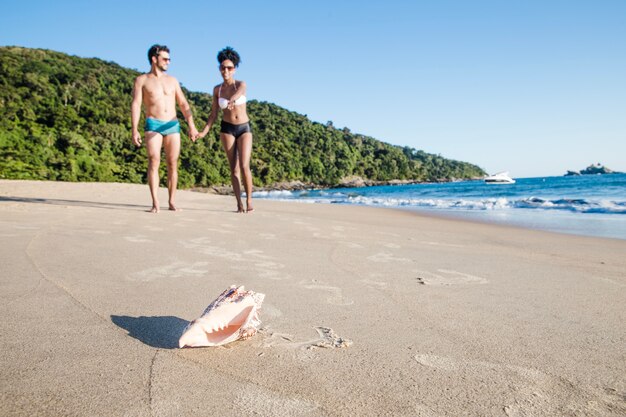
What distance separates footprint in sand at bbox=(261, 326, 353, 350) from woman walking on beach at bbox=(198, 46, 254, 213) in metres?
4.73

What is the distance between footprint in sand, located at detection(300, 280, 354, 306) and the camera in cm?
177

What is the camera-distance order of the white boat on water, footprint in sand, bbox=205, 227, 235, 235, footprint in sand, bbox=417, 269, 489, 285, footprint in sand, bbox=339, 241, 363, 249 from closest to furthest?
footprint in sand, bbox=417, 269, 489, 285 → footprint in sand, bbox=339, 241, 363, 249 → footprint in sand, bbox=205, 227, 235, 235 → the white boat on water

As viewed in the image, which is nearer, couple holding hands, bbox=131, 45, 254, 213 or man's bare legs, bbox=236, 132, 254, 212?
couple holding hands, bbox=131, 45, 254, 213

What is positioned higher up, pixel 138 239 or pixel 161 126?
pixel 161 126

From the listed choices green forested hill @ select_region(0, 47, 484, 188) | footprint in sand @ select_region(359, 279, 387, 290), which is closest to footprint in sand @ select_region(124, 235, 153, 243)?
footprint in sand @ select_region(359, 279, 387, 290)

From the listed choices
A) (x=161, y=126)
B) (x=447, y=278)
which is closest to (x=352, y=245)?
(x=447, y=278)

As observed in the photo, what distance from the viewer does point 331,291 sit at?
6.40 feet

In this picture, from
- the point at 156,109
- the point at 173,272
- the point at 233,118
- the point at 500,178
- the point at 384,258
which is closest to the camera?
the point at 173,272

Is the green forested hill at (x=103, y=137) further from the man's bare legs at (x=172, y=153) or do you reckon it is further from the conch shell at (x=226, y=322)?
the conch shell at (x=226, y=322)

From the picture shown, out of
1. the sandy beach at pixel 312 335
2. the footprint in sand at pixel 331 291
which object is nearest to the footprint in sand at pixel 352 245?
the sandy beach at pixel 312 335

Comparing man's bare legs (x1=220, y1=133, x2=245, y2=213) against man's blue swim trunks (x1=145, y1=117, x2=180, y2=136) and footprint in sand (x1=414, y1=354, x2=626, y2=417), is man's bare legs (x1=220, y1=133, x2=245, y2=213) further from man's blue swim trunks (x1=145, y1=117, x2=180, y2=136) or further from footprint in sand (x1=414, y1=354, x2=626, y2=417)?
footprint in sand (x1=414, y1=354, x2=626, y2=417)

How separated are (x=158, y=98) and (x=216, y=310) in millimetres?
5063

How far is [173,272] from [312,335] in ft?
3.70

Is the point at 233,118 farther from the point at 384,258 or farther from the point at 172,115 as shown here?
the point at 384,258
